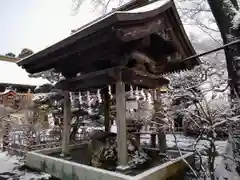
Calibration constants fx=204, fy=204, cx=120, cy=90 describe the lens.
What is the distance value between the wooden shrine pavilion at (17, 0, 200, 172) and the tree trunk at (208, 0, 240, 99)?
0.79m

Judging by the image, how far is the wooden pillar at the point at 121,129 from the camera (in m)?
3.89

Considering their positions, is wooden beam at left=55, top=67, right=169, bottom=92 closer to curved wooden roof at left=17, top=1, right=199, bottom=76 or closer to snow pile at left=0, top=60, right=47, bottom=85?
curved wooden roof at left=17, top=1, right=199, bottom=76

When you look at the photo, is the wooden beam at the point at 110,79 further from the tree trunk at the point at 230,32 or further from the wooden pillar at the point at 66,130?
the tree trunk at the point at 230,32

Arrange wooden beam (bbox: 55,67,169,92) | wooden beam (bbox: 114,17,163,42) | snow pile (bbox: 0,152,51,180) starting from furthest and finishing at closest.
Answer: snow pile (bbox: 0,152,51,180), wooden beam (bbox: 55,67,169,92), wooden beam (bbox: 114,17,163,42)

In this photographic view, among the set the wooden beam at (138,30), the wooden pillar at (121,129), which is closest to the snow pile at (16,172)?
the wooden pillar at (121,129)

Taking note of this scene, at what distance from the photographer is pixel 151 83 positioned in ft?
17.0

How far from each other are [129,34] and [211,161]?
2.35 meters

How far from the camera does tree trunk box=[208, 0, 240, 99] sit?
3847mm

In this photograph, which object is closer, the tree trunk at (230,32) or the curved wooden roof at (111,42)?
the curved wooden roof at (111,42)

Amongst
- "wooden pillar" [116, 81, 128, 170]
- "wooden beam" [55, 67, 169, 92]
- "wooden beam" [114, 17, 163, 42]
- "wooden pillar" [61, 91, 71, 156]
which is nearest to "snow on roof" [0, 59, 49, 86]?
"wooden pillar" [61, 91, 71, 156]

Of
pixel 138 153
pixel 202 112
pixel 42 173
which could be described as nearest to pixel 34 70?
pixel 42 173

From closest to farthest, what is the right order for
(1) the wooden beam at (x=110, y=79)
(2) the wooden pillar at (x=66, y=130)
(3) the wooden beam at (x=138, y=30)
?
(3) the wooden beam at (x=138, y=30)
(1) the wooden beam at (x=110, y=79)
(2) the wooden pillar at (x=66, y=130)

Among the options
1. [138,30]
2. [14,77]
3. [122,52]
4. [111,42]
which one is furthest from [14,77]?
[138,30]

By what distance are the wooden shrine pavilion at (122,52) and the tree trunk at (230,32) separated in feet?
2.59
